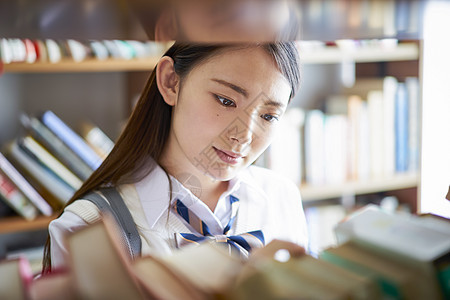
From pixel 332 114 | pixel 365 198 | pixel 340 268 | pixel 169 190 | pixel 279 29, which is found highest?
pixel 279 29

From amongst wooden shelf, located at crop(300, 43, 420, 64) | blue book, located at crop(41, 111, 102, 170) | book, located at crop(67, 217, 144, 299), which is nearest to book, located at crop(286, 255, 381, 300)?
book, located at crop(67, 217, 144, 299)

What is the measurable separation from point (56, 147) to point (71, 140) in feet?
0.17

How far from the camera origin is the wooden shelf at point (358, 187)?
6.29 feet

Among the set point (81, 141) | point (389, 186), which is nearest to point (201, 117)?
point (81, 141)

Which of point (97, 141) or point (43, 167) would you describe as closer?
point (43, 167)

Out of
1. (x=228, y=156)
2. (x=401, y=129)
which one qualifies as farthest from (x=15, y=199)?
(x=401, y=129)

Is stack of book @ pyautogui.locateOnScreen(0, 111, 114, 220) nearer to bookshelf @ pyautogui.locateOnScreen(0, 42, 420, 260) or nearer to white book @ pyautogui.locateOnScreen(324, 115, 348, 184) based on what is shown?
bookshelf @ pyautogui.locateOnScreen(0, 42, 420, 260)

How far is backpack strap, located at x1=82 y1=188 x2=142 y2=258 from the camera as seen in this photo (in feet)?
2.48

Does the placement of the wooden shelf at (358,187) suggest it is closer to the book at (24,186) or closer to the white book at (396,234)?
the book at (24,186)

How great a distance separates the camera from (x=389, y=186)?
2.07m

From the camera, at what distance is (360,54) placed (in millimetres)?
1943

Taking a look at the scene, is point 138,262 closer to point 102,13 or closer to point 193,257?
point 193,257

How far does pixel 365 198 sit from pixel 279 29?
2.08 metres

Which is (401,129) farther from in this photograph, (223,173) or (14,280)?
(14,280)
